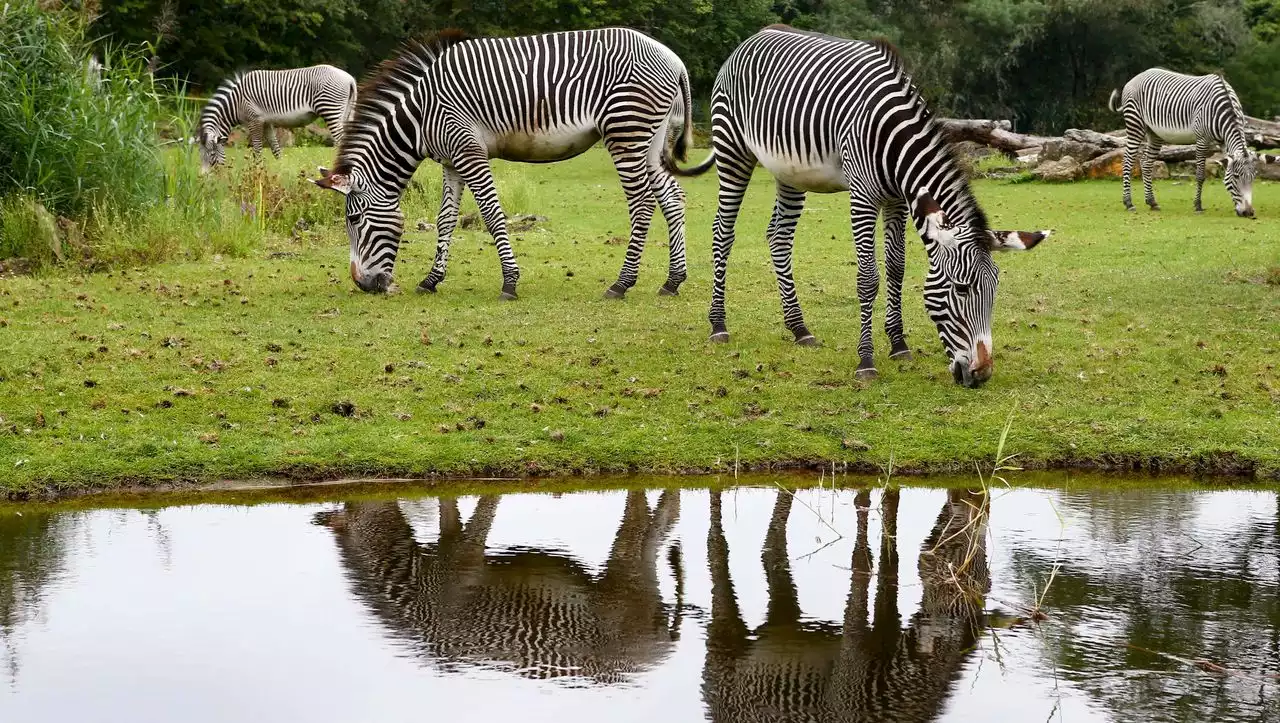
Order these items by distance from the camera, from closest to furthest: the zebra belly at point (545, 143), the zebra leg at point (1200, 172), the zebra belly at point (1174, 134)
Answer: the zebra belly at point (545, 143), the zebra leg at point (1200, 172), the zebra belly at point (1174, 134)

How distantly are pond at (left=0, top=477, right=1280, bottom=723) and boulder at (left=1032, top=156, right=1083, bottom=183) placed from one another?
18.3 metres

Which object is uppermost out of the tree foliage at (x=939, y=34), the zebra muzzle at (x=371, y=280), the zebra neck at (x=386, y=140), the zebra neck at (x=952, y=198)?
the tree foliage at (x=939, y=34)

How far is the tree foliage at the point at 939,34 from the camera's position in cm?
3872

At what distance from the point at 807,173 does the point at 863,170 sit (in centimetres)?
66

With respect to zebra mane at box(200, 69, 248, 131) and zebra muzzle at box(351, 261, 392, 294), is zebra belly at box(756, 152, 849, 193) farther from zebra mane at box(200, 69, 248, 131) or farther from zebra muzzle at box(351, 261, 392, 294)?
zebra mane at box(200, 69, 248, 131)

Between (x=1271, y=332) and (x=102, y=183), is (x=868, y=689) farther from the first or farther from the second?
(x=102, y=183)

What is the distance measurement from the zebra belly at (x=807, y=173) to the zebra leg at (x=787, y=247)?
20 cm

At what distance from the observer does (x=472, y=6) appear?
4331 centimetres

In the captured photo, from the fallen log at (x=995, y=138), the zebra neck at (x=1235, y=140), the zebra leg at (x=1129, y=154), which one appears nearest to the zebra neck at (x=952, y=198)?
the zebra neck at (x=1235, y=140)

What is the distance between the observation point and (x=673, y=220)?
1305 centimetres

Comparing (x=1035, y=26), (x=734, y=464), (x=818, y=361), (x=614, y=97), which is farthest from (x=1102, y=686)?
(x=1035, y=26)

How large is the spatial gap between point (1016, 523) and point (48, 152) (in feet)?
Result: 33.9

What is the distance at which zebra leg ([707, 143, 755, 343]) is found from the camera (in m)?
10.5

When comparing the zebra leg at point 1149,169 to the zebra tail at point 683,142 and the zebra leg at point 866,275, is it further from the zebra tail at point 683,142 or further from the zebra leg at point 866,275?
the zebra leg at point 866,275
